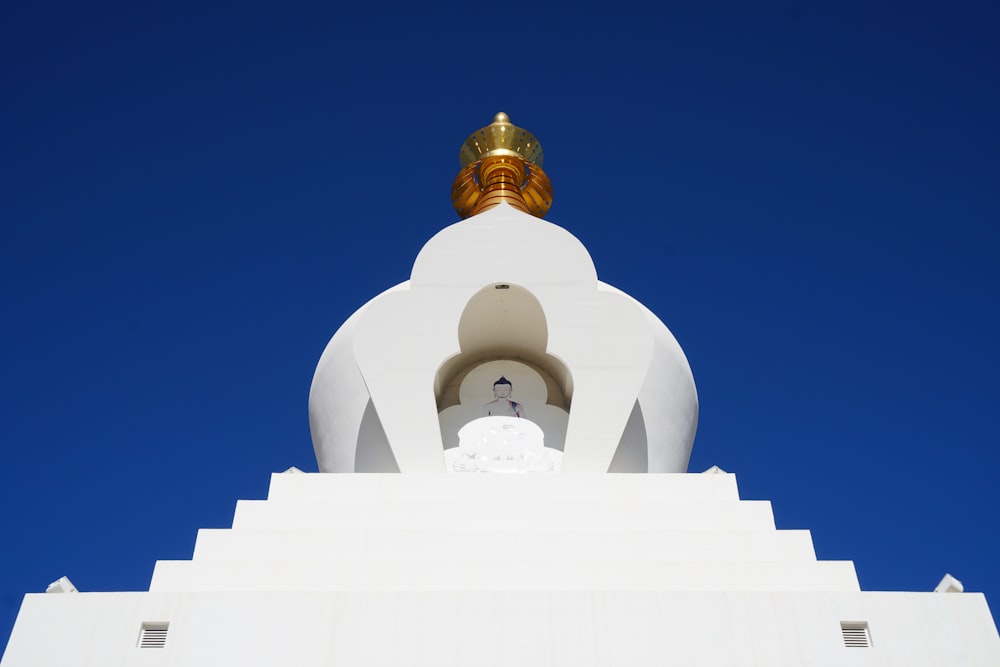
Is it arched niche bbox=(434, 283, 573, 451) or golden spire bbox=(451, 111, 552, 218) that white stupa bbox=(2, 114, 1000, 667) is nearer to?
arched niche bbox=(434, 283, 573, 451)

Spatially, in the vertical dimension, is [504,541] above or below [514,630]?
above

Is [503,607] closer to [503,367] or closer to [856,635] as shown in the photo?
[856,635]

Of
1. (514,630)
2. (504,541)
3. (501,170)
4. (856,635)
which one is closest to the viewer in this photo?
(514,630)

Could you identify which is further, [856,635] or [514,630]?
[856,635]

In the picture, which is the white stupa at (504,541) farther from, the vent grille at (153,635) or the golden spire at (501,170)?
the golden spire at (501,170)

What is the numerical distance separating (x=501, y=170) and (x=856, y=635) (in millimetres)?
9374

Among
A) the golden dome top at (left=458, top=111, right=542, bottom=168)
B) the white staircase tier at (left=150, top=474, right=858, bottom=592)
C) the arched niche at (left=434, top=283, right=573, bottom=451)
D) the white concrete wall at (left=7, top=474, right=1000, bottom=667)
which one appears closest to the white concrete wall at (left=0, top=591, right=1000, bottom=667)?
the white concrete wall at (left=7, top=474, right=1000, bottom=667)

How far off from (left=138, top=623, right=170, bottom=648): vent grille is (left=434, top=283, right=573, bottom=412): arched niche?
4365 mm

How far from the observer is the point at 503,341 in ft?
34.6

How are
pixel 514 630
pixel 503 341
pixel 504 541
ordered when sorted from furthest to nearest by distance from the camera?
pixel 503 341 < pixel 504 541 < pixel 514 630

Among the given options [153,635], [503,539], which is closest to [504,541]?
[503,539]

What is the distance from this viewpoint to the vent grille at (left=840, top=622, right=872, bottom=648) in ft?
19.6

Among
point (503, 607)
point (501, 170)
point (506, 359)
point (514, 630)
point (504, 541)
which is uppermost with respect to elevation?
point (501, 170)

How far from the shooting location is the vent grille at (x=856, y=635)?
5.98m
